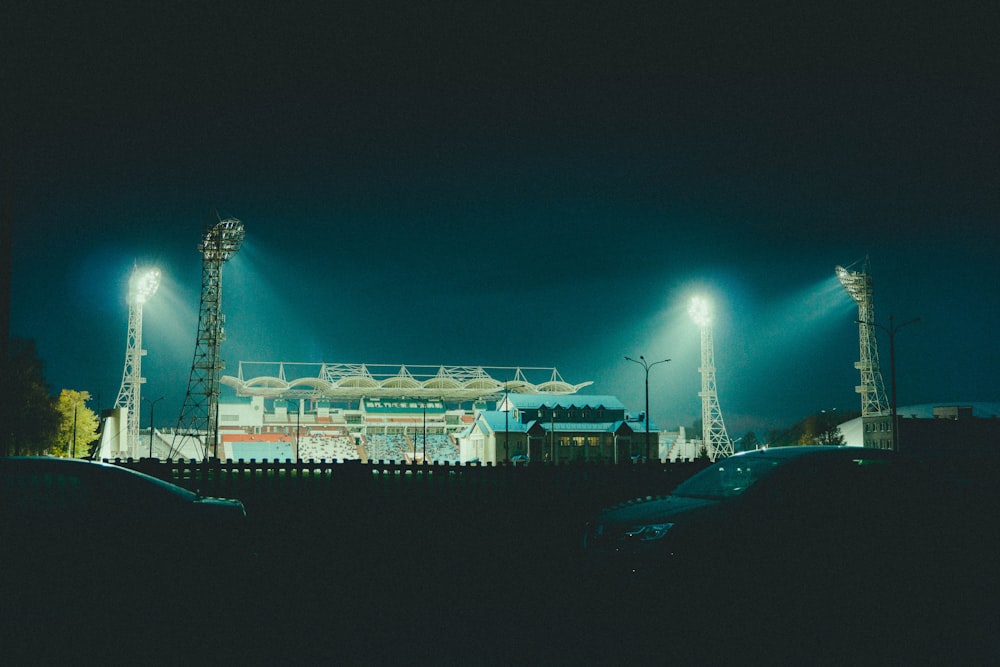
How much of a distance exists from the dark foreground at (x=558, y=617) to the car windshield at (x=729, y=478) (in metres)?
1.08

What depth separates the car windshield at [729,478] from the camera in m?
7.79

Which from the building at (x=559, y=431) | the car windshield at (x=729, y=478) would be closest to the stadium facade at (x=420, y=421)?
the building at (x=559, y=431)

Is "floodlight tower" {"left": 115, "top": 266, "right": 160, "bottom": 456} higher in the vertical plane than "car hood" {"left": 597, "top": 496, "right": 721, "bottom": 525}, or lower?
higher

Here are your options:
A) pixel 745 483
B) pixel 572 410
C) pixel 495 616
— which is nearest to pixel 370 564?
pixel 495 616

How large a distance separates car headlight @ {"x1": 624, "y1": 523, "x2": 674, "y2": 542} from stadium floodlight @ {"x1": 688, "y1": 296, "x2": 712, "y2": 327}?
64541mm

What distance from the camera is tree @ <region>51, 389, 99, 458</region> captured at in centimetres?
4625

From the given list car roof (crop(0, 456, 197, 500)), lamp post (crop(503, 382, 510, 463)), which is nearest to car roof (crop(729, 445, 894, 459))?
car roof (crop(0, 456, 197, 500))

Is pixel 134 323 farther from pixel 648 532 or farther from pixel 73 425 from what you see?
pixel 648 532

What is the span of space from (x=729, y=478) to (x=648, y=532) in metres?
1.76

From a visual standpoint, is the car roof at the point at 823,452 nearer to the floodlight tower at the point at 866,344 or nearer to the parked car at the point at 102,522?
the parked car at the point at 102,522

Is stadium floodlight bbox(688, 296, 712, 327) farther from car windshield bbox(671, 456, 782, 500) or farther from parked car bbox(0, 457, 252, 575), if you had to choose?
parked car bbox(0, 457, 252, 575)

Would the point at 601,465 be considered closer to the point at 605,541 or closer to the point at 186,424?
the point at 605,541

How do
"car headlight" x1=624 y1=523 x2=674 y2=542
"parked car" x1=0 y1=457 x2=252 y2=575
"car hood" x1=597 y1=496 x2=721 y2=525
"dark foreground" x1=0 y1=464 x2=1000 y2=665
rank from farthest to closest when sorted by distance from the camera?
1. "car hood" x1=597 y1=496 x2=721 y2=525
2. "car headlight" x1=624 y1=523 x2=674 y2=542
3. "parked car" x1=0 y1=457 x2=252 y2=575
4. "dark foreground" x1=0 y1=464 x2=1000 y2=665

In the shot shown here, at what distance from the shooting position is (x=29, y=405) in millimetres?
41281
